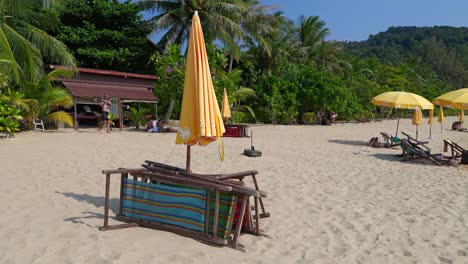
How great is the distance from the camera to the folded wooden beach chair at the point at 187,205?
3.72 m

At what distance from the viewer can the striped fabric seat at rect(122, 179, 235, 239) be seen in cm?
380

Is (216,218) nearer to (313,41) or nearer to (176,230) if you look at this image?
(176,230)

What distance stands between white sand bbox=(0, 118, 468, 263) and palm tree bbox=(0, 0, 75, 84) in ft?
19.4

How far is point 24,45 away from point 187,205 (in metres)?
13.7

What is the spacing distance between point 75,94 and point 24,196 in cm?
1254

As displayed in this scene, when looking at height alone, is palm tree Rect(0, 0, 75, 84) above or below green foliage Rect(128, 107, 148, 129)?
above

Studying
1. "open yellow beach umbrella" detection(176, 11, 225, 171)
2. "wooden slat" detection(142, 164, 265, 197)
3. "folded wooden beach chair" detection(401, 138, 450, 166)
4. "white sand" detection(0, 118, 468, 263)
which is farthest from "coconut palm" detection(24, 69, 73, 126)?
"folded wooden beach chair" detection(401, 138, 450, 166)

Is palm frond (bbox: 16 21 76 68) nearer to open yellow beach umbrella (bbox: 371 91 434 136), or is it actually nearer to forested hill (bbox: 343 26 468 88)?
open yellow beach umbrella (bbox: 371 91 434 136)

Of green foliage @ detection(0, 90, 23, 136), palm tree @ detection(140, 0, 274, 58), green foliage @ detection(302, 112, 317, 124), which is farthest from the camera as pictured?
green foliage @ detection(302, 112, 317, 124)

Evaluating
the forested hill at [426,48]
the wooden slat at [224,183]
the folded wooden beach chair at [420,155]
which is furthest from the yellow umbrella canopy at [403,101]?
the forested hill at [426,48]

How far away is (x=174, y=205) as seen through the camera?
3955mm

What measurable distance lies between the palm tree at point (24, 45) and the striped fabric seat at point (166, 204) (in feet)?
33.8

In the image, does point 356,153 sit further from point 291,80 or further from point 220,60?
point 291,80

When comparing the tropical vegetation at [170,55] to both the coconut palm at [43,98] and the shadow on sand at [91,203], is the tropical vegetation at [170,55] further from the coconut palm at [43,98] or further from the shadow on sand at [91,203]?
the shadow on sand at [91,203]
